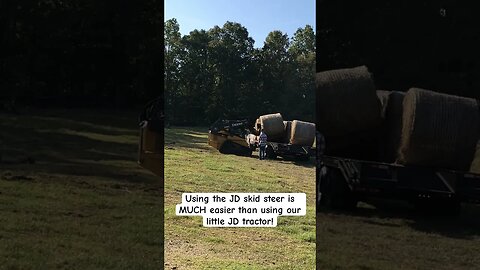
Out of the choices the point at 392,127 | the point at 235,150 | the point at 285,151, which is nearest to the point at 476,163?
the point at 392,127

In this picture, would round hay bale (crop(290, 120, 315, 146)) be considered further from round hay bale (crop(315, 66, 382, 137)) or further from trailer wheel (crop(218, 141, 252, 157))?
trailer wheel (crop(218, 141, 252, 157))

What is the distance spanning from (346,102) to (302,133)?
0.41 metres

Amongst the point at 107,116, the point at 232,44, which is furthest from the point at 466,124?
the point at 107,116

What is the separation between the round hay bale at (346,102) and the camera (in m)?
4.52

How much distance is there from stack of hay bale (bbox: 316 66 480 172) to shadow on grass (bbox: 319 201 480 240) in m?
0.36

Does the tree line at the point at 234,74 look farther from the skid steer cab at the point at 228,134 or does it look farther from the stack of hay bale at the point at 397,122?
the stack of hay bale at the point at 397,122

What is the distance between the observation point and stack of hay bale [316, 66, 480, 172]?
449cm

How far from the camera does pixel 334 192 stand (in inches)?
185

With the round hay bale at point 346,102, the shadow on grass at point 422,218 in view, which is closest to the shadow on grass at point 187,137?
the round hay bale at point 346,102

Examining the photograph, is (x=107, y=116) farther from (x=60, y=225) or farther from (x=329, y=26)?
(x=329, y=26)

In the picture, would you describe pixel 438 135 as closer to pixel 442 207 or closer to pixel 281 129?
pixel 442 207

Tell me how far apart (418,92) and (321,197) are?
3.59ft

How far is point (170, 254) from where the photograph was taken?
4574mm

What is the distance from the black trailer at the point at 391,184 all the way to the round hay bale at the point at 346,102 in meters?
0.28
